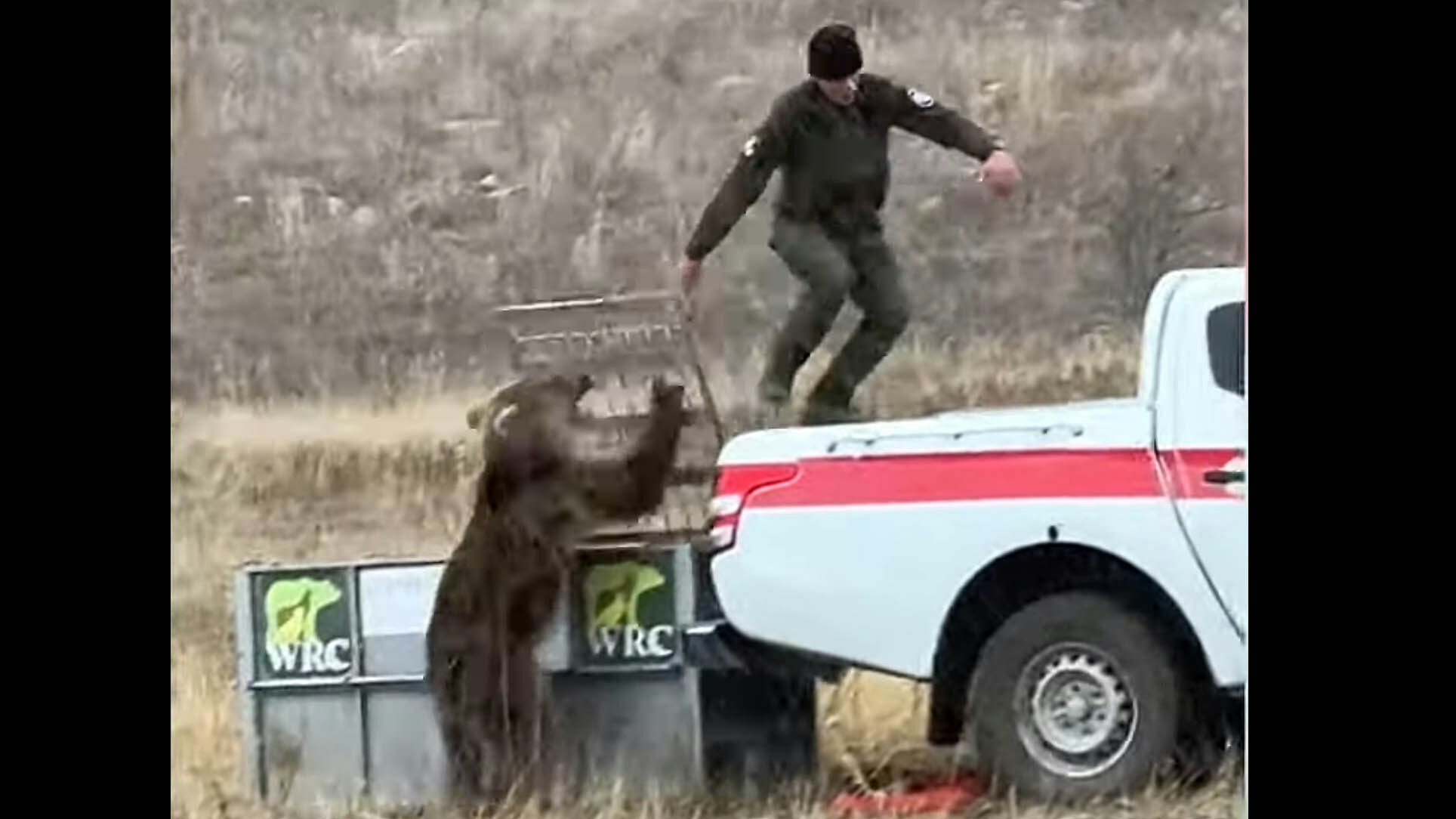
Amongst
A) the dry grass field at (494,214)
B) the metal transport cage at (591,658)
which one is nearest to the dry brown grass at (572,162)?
the dry grass field at (494,214)

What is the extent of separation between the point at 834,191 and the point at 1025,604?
78 cm

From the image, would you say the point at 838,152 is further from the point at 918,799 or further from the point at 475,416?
the point at 918,799

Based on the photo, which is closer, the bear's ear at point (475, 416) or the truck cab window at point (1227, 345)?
the truck cab window at point (1227, 345)

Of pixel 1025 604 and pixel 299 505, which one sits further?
pixel 299 505

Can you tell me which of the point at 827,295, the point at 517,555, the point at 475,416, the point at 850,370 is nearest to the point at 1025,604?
the point at 850,370

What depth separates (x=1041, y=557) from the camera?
3928 mm

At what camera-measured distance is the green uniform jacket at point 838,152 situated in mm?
3992

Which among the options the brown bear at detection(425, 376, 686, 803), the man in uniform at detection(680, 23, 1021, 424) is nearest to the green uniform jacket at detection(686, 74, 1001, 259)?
the man in uniform at detection(680, 23, 1021, 424)

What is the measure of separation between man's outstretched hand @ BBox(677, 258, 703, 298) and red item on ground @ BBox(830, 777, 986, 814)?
90cm

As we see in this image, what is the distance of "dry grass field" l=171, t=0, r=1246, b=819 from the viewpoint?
13.1ft

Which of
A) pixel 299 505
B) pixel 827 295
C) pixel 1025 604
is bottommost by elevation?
pixel 1025 604

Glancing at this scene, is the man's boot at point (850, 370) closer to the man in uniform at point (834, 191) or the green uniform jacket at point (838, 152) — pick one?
the man in uniform at point (834, 191)

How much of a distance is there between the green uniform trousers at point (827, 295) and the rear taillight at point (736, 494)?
0.44 ft
